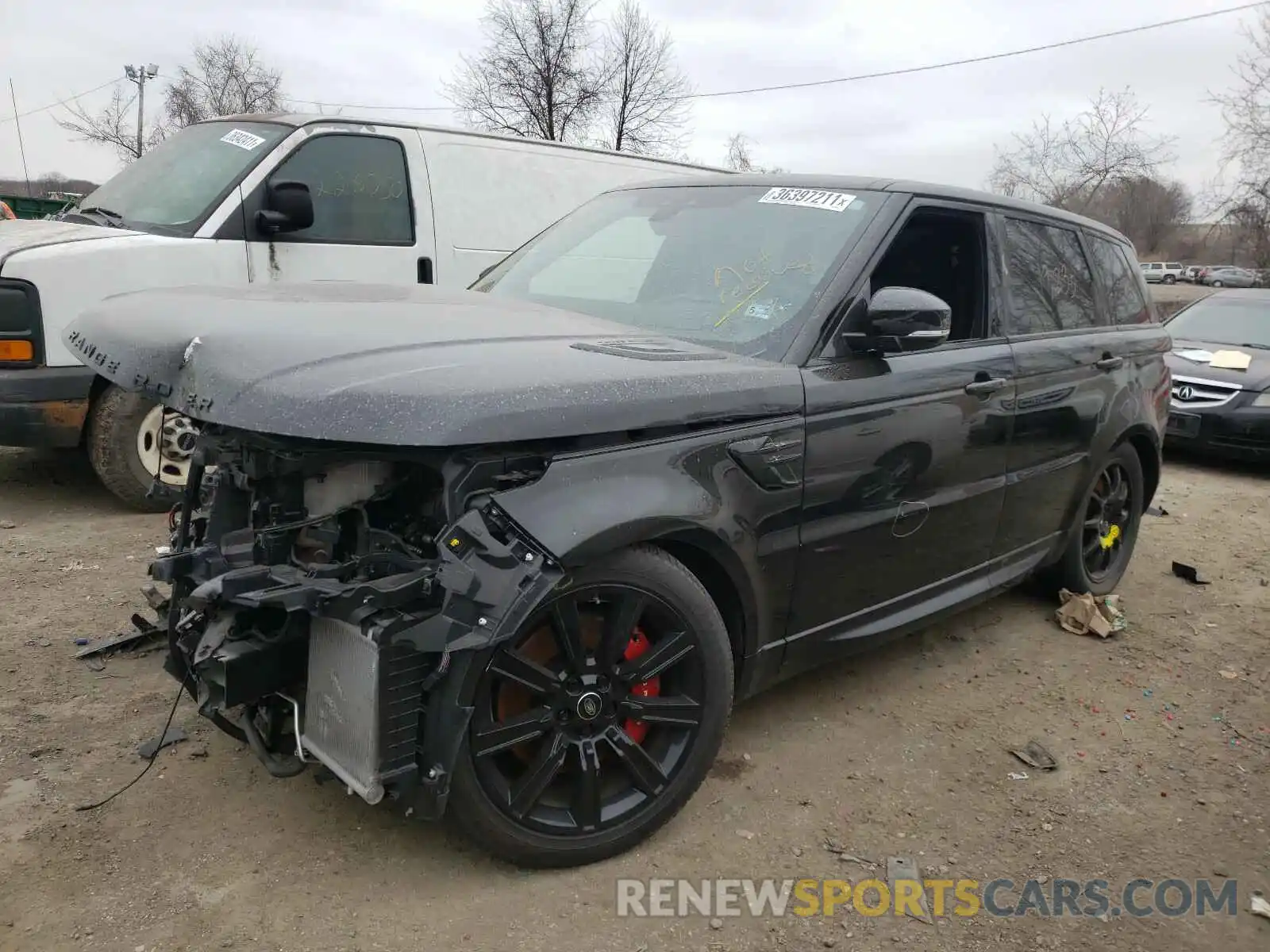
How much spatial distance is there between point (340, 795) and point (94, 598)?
195 cm

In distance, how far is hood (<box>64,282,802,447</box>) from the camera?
202cm

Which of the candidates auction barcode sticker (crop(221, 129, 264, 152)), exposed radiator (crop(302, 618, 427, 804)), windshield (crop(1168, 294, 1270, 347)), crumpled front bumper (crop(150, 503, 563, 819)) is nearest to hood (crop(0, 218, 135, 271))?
auction barcode sticker (crop(221, 129, 264, 152))

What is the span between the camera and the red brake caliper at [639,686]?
2.47m

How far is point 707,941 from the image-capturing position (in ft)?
7.48

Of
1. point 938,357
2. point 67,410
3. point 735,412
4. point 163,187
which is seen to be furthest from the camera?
point 163,187

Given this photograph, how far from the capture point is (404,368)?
2.12m

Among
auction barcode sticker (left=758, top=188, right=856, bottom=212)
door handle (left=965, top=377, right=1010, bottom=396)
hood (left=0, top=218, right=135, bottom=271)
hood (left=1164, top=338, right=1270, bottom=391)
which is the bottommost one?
hood (left=1164, top=338, right=1270, bottom=391)

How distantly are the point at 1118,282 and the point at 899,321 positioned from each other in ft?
8.23

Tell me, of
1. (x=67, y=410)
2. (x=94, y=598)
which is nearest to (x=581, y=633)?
(x=94, y=598)

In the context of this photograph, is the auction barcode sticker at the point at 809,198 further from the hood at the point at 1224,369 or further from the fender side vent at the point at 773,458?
the hood at the point at 1224,369

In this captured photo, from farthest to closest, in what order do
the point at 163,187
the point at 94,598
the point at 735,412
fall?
the point at 163,187, the point at 94,598, the point at 735,412

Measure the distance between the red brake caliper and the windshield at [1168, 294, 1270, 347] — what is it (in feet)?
28.3

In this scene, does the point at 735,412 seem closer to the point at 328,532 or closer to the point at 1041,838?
the point at 328,532
